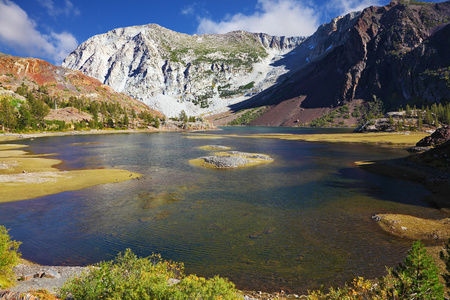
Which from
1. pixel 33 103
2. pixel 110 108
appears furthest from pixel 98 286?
pixel 110 108

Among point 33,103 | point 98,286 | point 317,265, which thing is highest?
point 33,103

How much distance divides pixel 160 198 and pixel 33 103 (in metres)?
155

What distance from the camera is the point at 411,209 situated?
27.9 m

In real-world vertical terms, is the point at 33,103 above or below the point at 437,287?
above

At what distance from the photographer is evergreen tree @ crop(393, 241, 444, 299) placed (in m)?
8.59

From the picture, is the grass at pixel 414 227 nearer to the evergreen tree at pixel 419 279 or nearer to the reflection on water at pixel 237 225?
the reflection on water at pixel 237 225

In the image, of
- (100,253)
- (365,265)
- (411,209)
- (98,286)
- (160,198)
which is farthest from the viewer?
(160,198)

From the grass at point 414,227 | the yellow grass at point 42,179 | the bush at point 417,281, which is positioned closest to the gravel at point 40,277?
the bush at point 417,281

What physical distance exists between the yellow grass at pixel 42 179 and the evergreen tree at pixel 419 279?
37518 millimetres

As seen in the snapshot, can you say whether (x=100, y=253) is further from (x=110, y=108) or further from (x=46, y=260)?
(x=110, y=108)

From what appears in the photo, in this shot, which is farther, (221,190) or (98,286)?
(221,190)

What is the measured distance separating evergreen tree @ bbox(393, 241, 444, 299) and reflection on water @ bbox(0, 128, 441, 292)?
22.3 ft

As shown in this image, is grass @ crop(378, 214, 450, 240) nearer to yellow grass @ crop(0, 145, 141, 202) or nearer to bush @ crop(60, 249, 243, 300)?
bush @ crop(60, 249, 243, 300)

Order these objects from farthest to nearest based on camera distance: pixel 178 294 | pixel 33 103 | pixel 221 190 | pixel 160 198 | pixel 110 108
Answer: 1. pixel 110 108
2. pixel 33 103
3. pixel 221 190
4. pixel 160 198
5. pixel 178 294
